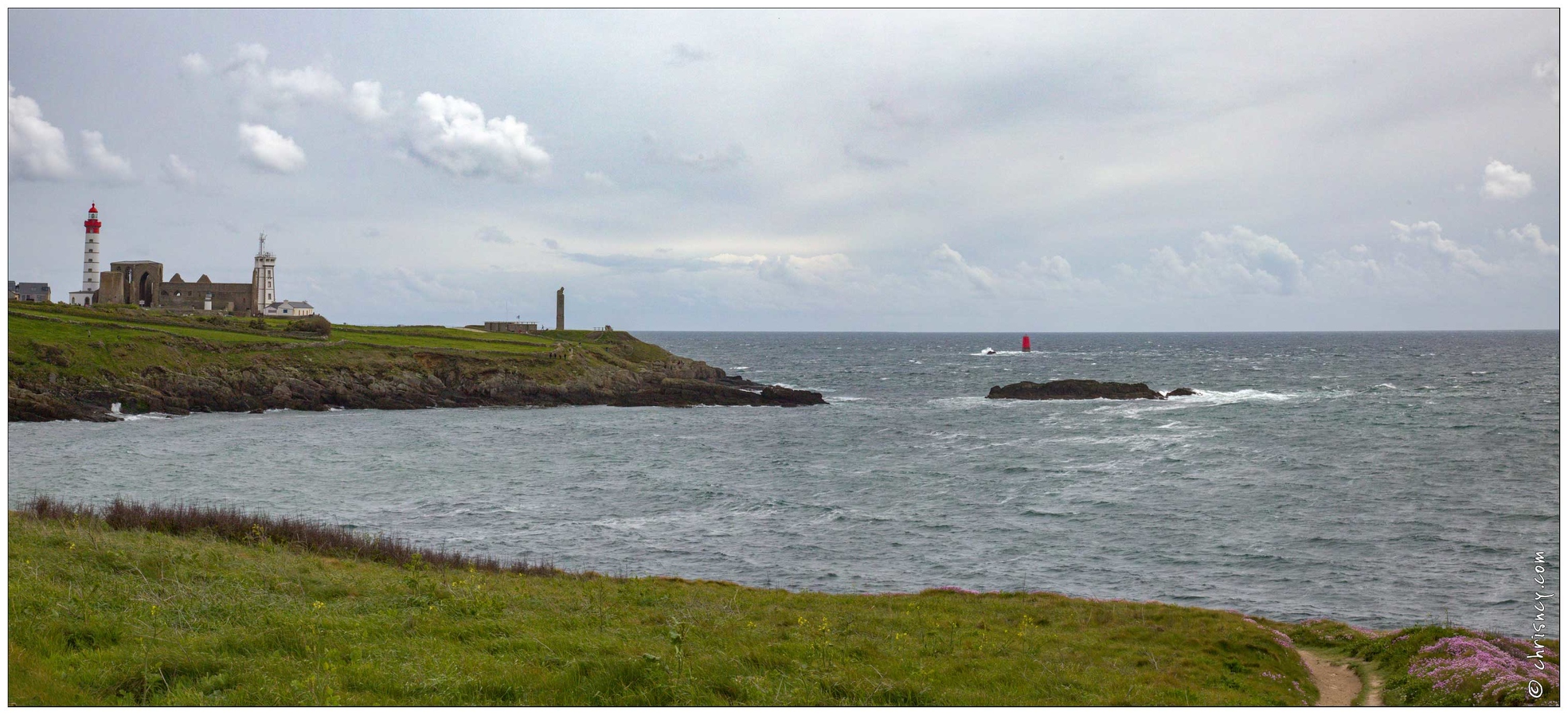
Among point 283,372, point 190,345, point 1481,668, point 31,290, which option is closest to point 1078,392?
point 283,372

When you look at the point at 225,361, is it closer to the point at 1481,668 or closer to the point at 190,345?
the point at 190,345

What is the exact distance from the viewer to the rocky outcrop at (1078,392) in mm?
83375

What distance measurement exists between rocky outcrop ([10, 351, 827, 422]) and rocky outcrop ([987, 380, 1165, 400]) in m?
19.2

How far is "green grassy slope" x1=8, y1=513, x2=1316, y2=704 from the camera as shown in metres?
11.2

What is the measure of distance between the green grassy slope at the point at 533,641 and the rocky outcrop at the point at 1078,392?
65231mm

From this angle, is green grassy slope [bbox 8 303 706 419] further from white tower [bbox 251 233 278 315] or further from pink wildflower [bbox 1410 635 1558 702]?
pink wildflower [bbox 1410 635 1558 702]

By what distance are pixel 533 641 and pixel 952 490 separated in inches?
1163

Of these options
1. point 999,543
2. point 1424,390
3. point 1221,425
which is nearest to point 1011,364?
point 1424,390

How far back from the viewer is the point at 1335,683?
1633 cm

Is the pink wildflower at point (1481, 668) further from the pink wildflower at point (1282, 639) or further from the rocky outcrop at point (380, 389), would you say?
the rocky outcrop at point (380, 389)

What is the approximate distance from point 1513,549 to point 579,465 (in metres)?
38.4

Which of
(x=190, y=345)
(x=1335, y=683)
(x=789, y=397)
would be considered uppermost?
(x=190, y=345)

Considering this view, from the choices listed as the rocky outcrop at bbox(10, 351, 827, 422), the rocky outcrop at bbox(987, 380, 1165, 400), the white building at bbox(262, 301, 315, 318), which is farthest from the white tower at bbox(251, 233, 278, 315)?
the rocky outcrop at bbox(987, 380, 1165, 400)

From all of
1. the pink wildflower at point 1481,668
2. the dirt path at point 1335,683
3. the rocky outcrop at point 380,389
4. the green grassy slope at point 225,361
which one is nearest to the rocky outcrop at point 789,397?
the rocky outcrop at point 380,389
